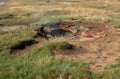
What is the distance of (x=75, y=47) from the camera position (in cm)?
1405

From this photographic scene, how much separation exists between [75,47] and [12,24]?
998 cm

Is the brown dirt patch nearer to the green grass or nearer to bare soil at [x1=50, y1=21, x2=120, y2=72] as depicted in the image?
the green grass

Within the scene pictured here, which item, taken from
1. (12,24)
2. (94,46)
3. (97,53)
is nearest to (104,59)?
(97,53)

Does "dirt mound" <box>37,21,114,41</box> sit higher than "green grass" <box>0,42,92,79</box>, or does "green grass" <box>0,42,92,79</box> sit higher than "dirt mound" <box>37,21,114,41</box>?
"green grass" <box>0,42,92,79</box>

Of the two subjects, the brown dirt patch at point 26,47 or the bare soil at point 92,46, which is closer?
the bare soil at point 92,46

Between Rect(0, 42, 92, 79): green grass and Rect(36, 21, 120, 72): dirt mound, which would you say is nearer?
Rect(0, 42, 92, 79): green grass

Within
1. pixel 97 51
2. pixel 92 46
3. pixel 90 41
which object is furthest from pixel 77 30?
pixel 97 51

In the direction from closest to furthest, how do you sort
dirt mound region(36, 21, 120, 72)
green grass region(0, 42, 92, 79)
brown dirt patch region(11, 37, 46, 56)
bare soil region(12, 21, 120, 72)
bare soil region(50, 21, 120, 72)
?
green grass region(0, 42, 92, 79)
bare soil region(50, 21, 120, 72)
bare soil region(12, 21, 120, 72)
dirt mound region(36, 21, 120, 72)
brown dirt patch region(11, 37, 46, 56)

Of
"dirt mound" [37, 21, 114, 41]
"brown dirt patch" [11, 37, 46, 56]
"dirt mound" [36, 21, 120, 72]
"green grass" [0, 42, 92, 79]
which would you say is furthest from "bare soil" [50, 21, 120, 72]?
"brown dirt patch" [11, 37, 46, 56]

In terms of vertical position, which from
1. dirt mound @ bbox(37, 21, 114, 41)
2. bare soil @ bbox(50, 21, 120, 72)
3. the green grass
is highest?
the green grass

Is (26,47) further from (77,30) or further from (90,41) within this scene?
(77,30)

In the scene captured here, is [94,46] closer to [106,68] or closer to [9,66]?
[106,68]

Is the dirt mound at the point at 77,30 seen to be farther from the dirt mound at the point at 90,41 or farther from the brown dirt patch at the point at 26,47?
the brown dirt patch at the point at 26,47

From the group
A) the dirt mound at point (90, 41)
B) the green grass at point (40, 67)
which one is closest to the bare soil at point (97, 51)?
the dirt mound at point (90, 41)
